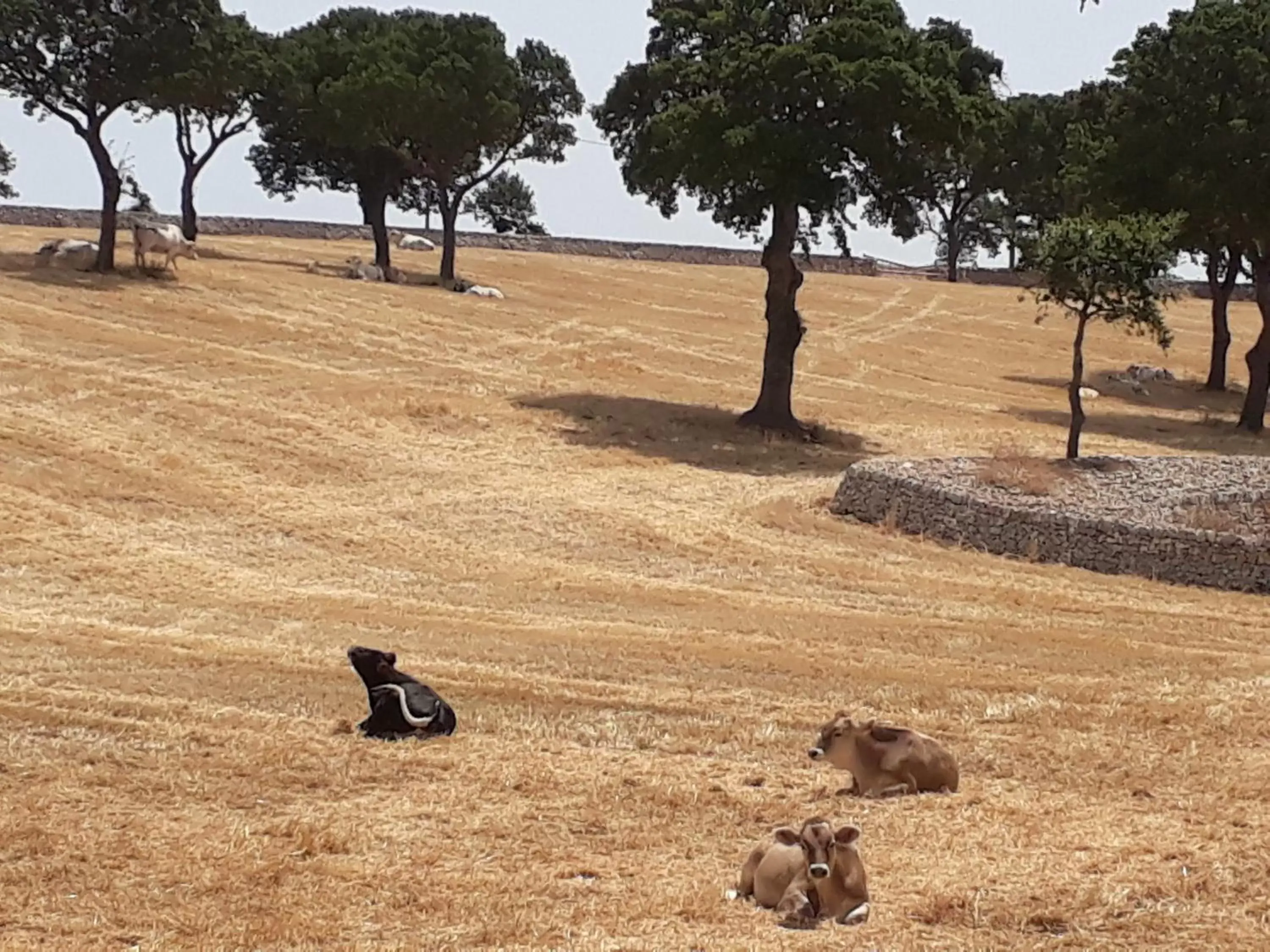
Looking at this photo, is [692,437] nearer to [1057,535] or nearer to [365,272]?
[1057,535]

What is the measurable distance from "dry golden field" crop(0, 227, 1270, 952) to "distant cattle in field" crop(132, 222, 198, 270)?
4486 millimetres

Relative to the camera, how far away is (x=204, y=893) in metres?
7.40

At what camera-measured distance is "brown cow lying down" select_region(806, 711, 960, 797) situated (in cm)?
959

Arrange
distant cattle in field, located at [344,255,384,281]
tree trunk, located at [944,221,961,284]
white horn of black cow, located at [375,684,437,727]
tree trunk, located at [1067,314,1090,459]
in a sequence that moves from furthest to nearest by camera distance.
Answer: tree trunk, located at [944,221,961,284] < distant cattle in field, located at [344,255,384,281] < tree trunk, located at [1067,314,1090,459] < white horn of black cow, located at [375,684,437,727]

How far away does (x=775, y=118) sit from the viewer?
2989 cm

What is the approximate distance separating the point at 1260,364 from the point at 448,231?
26043mm

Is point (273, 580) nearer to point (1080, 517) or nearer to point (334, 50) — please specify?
point (1080, 517)

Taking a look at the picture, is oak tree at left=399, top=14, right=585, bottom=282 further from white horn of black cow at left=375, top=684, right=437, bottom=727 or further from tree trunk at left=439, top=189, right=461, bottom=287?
white horn of black cow at left=375, top=684, right=437, bottom=727

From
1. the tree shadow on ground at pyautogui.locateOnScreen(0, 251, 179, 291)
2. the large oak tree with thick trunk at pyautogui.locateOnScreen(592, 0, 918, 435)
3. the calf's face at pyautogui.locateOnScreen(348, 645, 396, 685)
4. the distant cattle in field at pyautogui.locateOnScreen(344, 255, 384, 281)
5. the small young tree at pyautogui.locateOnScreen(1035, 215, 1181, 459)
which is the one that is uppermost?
the large oak tree with thick trunk at pyautogui.locateOnScreen(592, 0, 918, 435)

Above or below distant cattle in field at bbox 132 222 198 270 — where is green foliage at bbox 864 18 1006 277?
above

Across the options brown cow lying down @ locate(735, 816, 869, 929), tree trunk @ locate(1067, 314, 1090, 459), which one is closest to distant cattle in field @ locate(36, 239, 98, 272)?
tree trunk @ locate(1067, 314, 1090, 459)

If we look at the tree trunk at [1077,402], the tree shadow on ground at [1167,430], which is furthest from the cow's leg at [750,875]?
the tree shadow on ground at [1167,430]

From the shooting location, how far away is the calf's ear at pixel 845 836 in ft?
23.7

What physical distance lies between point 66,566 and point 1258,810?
13481 mm
